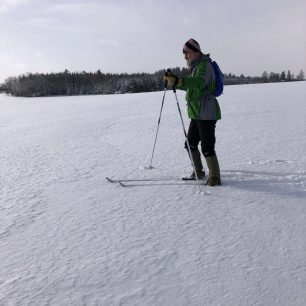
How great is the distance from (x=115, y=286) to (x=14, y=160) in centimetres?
553

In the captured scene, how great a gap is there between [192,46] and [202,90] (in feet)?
1.91

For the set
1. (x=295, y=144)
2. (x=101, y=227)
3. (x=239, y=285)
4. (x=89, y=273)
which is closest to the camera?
(x=239, y=285)

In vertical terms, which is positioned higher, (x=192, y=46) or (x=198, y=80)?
(x=192, y=46)

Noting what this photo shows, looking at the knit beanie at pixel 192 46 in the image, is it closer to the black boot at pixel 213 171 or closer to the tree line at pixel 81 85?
the black boot at pixel 213 171

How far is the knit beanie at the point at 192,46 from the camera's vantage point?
4.60 m

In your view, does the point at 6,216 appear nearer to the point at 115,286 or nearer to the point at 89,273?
the point at 89,273

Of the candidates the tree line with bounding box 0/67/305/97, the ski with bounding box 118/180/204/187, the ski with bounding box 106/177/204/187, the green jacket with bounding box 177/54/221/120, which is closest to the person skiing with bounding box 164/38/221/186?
the green jacket with bounding box 177/54/221/120

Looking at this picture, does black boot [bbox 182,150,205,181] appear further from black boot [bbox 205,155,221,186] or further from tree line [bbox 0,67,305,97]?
tree line [bbox 0,67,305,97]

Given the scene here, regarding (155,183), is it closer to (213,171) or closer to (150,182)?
(150,182)

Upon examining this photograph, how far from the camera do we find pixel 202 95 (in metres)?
4.77

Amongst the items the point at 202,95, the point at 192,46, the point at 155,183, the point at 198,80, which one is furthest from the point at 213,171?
→ the point at 192,46

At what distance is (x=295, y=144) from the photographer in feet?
24.8

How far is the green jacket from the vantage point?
4516 mm

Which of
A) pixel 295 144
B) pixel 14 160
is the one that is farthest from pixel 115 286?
pixel 295 144
